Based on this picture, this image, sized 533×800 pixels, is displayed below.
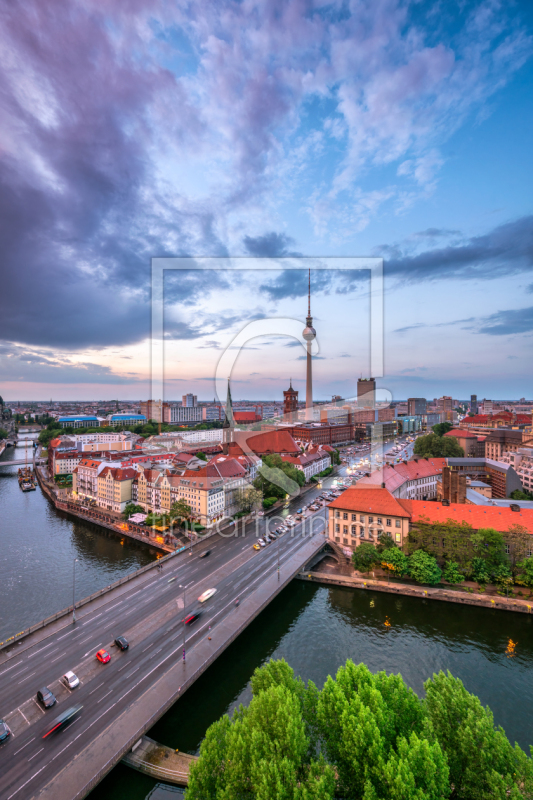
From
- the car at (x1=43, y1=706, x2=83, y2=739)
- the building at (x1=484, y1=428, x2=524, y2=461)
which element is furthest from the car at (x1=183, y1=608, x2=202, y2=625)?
the building at (x1=484, y1=428, x2=524, y2=461)

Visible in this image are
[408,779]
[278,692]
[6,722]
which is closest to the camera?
[408,779]

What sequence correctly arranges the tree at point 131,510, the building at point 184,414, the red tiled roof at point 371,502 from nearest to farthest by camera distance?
the red tiled roof at point 371,502 < the tree at point 131,510 < the building at point 184,414

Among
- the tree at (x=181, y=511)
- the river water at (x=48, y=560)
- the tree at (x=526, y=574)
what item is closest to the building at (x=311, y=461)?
the tree at (x=181, y=511)

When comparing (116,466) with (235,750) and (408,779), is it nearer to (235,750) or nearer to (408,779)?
(235,750)

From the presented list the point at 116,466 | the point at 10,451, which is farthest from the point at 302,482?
the point at 10,451

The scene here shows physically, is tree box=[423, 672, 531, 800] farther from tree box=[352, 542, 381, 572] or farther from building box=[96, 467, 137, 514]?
building box=[96, 467, 137, 514]

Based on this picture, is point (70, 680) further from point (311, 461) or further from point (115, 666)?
point (311, 461)

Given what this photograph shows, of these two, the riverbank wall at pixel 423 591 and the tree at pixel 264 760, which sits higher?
the tree at pixel 264 760

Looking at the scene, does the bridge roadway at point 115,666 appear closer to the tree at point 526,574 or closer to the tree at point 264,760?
the tree at point 264,760
